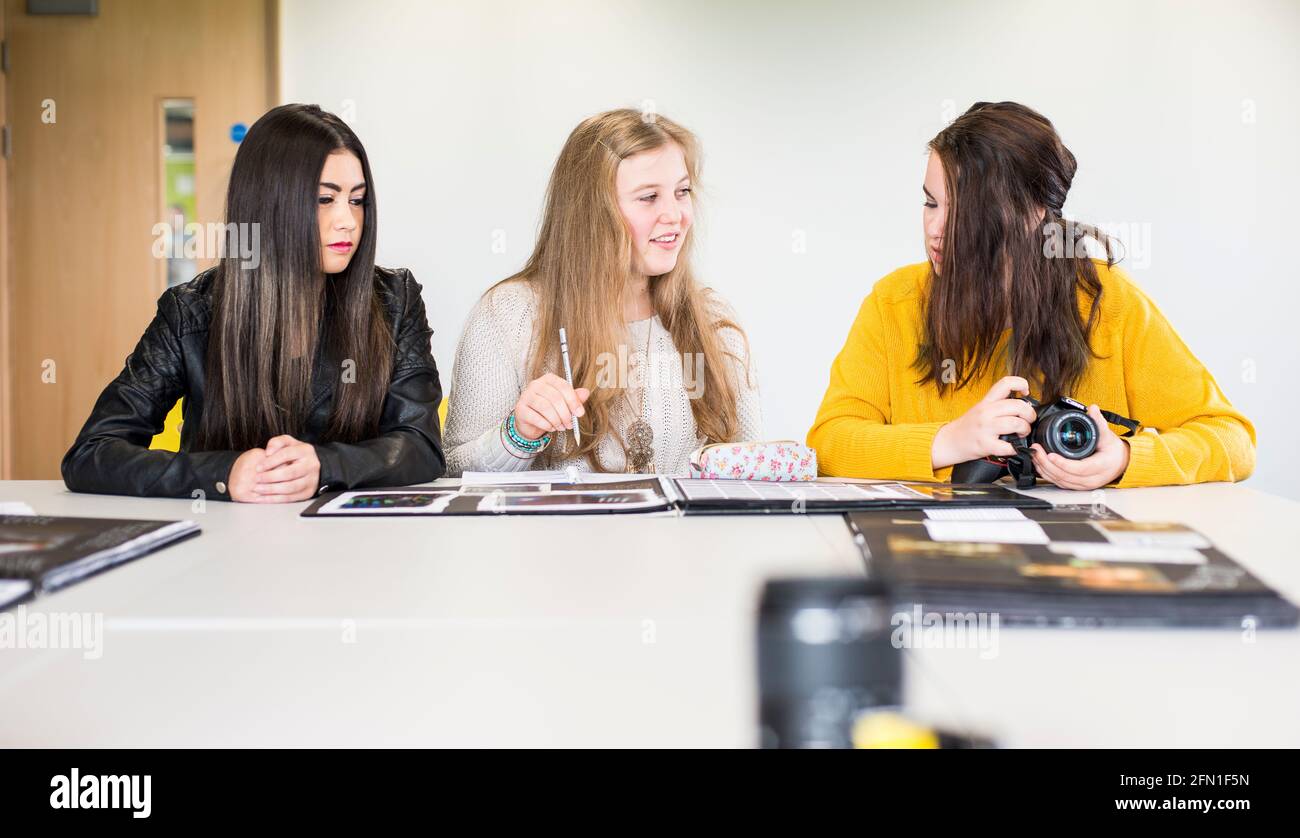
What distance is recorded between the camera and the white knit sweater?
6.62 ft

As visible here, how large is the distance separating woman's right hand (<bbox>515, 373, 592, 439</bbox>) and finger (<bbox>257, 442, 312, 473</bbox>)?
0.43 m

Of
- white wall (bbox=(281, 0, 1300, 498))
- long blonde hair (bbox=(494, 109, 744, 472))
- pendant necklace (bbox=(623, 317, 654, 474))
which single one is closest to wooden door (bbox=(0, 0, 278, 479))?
white wall (bbox=(281, 0, 1300, 498))

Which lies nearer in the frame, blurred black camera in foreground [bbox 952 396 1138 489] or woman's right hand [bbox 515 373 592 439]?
blurred black camera in foreground [bbox 952 396 1138 489]

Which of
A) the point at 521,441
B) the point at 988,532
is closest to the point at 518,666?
the point at 988,532

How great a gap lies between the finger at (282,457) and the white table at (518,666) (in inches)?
16.9

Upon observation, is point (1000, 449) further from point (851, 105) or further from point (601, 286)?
point (851, 105)

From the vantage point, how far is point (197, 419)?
1766 mm

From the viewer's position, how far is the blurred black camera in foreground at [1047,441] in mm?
Result: 1383

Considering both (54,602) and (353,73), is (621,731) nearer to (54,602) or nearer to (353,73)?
(54,602)

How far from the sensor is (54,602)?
0.74 metres

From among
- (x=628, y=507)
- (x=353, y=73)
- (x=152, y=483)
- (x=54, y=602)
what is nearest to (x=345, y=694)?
(x=54, y=602)

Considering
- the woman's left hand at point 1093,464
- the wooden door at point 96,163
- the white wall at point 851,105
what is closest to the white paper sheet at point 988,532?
the woman's left hand at point 1093,464

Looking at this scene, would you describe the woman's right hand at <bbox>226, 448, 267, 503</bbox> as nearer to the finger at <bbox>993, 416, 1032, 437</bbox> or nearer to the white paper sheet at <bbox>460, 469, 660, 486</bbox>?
the white paper sheet at <bbox>460, 469, 660, 486</bbox>
